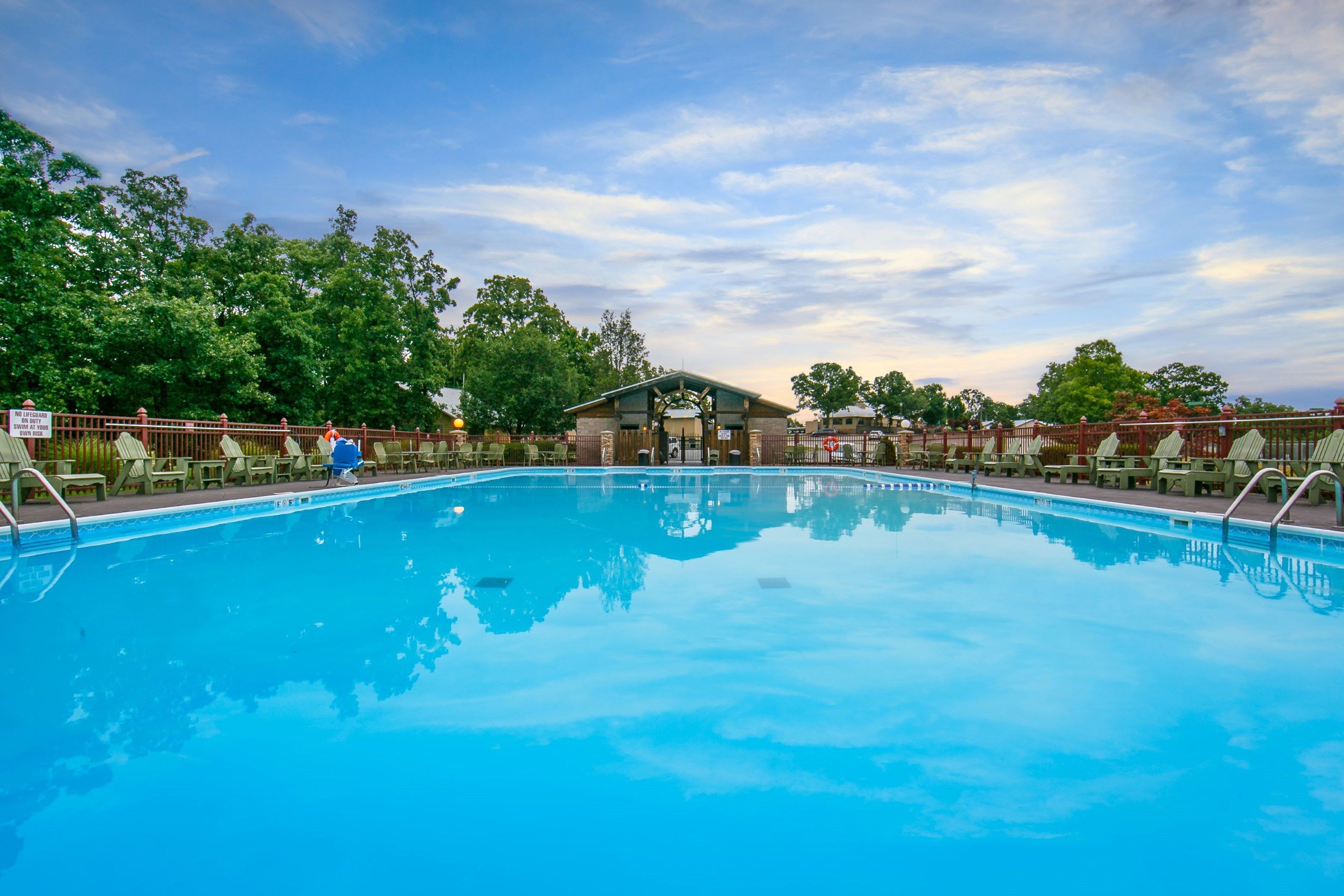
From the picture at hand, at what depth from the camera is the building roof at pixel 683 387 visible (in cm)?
2655

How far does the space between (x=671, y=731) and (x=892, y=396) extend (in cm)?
8120

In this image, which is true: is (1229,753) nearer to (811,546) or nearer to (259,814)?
(259,814)

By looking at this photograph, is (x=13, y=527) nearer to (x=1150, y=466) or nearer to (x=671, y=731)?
(x=671, y=731)

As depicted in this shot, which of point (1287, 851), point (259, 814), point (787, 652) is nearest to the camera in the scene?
point (1287, 851)

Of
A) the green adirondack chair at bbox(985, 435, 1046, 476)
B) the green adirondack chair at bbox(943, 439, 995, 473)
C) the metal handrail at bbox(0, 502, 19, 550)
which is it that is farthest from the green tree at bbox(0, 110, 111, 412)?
the green adirondack chair at bbox(985, 435, 1046, 476)

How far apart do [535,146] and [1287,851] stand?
1890 centimetres

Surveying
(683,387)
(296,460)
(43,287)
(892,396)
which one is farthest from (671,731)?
(892,396)

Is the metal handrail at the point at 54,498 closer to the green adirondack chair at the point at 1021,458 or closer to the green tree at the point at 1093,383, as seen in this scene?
the green adirondack chair at the point at 1021,458

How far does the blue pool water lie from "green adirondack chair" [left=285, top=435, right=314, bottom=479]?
10.1 metres

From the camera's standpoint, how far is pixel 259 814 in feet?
6.50

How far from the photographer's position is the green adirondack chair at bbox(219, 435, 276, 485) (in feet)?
41.4

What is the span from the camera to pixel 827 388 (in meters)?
81.8

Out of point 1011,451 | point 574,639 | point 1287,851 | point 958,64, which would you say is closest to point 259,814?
point 574,639

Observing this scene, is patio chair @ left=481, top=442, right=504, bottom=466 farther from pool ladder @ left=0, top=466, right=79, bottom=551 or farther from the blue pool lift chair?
pool ladder @ left=0, top=466, right=79, bottom=551
